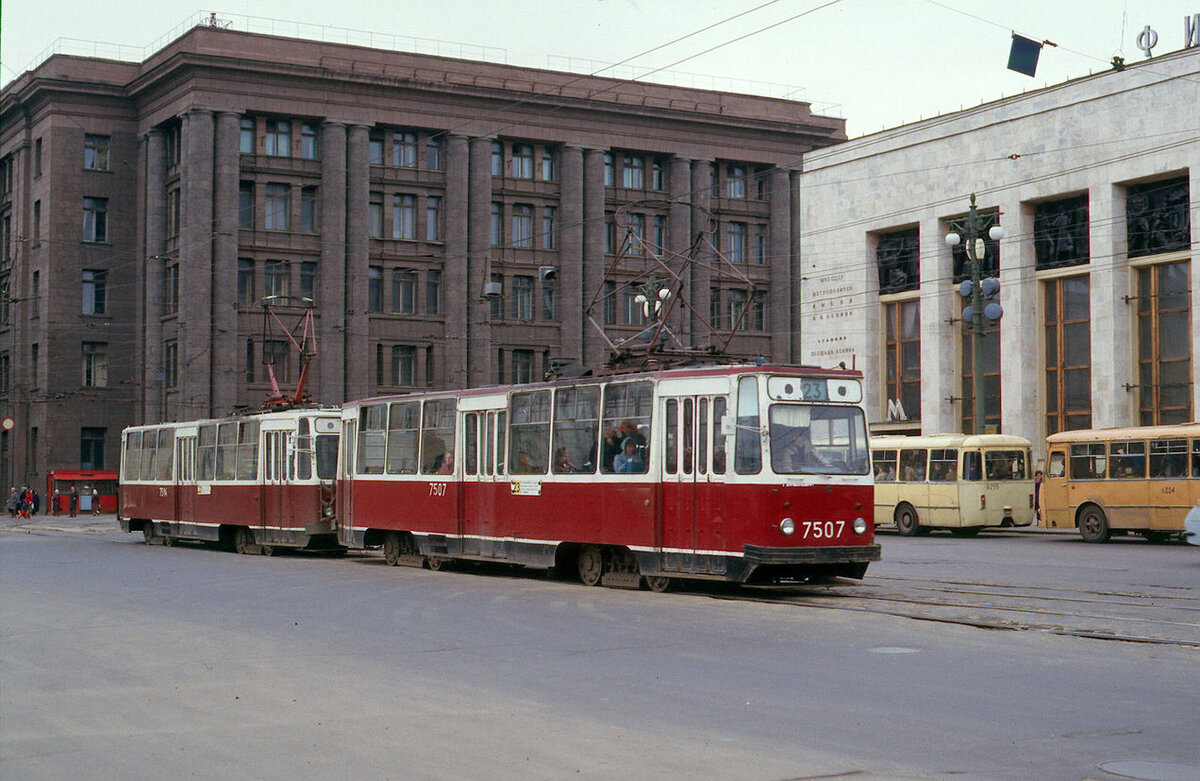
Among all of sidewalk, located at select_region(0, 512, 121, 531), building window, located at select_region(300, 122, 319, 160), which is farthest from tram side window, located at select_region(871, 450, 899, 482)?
building window, located at select_region(300, 122, 319, 160)

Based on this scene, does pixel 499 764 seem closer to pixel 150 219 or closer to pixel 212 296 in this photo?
pixel 212 296

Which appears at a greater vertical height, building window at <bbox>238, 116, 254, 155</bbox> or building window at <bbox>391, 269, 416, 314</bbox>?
building window at <bbox>238, 116, 254, 155</bbox>

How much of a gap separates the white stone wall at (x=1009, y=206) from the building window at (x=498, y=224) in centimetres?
1842

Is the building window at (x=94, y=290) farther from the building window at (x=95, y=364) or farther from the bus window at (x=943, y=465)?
the bus window at (x=943, y=465)

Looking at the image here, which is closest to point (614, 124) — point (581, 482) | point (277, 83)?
point (277, 83)

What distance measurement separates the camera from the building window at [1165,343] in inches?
1732

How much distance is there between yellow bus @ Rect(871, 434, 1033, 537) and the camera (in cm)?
3528

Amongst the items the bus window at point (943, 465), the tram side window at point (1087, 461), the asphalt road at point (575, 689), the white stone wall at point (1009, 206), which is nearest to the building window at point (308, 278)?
the white stone wall at point (1009, 206)

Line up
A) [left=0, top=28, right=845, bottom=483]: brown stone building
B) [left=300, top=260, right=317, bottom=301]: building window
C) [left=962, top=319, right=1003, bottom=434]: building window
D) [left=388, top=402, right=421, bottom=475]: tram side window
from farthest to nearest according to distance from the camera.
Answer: [left=300, top=260, right=317, bottom=301]: building window → [left=0, top=28, right=845, bottom=483]: brown stone building → [left=962, top=319, right=1003, bottom=434]: building window → [left=388, top=402, right=421, bottom=475]: tram side window

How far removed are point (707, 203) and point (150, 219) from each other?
88.3 ft

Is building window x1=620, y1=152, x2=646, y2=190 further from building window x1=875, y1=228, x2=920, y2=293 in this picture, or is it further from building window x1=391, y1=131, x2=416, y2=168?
building window x1=875, y1=228, x2=920, y2=293

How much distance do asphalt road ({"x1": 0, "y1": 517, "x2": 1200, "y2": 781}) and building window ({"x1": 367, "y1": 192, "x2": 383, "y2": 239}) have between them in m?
50.6

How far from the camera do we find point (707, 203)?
76.0 meters

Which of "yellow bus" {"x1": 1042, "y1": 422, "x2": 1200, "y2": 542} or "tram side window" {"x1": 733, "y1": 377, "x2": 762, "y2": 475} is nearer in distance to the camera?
"tram side window" {"x1": 733, "y1": 377, "x2": 762, "y2": 475}
